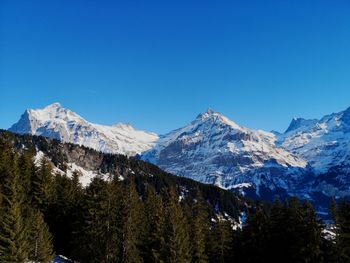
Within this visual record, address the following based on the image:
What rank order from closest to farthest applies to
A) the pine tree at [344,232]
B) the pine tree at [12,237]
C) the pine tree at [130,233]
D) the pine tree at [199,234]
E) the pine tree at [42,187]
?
1. the pine tree at [12,237]
2. the pine tree at [344,232]
3. the pine tree at [130,233]
4. the pine tree at [199,234]
5. the pine tree at [42,187]

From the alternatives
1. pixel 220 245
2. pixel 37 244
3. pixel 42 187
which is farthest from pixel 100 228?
pixel 220 245

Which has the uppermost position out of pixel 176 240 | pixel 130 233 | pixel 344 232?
pixel 344 232

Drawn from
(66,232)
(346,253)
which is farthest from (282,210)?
(66,232)

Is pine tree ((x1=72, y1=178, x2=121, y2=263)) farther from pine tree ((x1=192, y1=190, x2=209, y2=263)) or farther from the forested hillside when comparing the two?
pine tree ((x1=192, y1=190, x2=209, y2=263))

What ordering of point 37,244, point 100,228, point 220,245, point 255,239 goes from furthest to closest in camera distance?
point 255,239, point 220,245, point 100,228, point 37,244

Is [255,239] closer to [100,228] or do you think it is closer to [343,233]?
[343,233]

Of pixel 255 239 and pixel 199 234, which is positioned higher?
pixel 255 239

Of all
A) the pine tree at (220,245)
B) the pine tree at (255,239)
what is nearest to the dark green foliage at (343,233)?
the pine tree at (255,239)

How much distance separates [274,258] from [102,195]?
28.7 m

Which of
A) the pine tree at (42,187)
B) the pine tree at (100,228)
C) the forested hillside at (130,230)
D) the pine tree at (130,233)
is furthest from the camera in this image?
the pine tree at (42,187)

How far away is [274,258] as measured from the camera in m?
70.8

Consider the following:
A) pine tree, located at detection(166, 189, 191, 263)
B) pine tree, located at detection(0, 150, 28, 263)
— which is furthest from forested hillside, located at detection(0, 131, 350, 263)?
pine tree, located at detection(0, 150, 28, 263)

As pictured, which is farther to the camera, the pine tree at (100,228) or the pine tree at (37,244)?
the pine tree at (100,228)

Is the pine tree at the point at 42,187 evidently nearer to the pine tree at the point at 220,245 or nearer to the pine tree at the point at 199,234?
the pine tree at the point at 199,234
